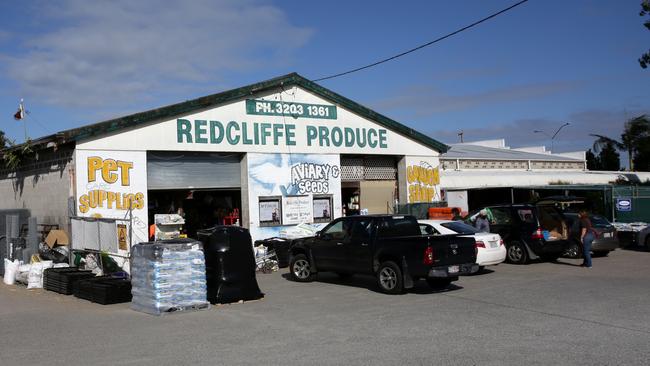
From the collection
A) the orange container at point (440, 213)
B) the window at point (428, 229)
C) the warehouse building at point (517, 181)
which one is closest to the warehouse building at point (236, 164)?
the orange container at point (440, 213)

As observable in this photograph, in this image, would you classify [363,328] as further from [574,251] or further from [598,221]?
[598,221]

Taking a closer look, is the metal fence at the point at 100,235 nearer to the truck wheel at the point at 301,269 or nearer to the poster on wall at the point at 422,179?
the truck wheel at the point at 301,269

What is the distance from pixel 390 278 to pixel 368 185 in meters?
11.9

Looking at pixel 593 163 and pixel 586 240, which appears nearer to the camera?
pixel 586 240

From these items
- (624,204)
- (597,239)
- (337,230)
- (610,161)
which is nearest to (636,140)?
(610,161)

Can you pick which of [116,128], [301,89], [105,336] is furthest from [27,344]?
[301,89]

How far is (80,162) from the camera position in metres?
17.6

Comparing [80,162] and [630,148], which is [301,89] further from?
[630,148]

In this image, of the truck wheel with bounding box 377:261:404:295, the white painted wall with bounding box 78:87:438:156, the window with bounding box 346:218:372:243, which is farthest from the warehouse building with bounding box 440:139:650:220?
the truck wheel with bounding box 377:261:404:295

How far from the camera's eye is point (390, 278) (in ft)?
43.8

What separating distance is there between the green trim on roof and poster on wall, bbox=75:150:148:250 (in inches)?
26.8

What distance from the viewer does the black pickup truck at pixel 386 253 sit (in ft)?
42.6

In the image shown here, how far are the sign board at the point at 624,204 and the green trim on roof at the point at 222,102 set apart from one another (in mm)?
7766

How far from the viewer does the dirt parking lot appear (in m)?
7.88
